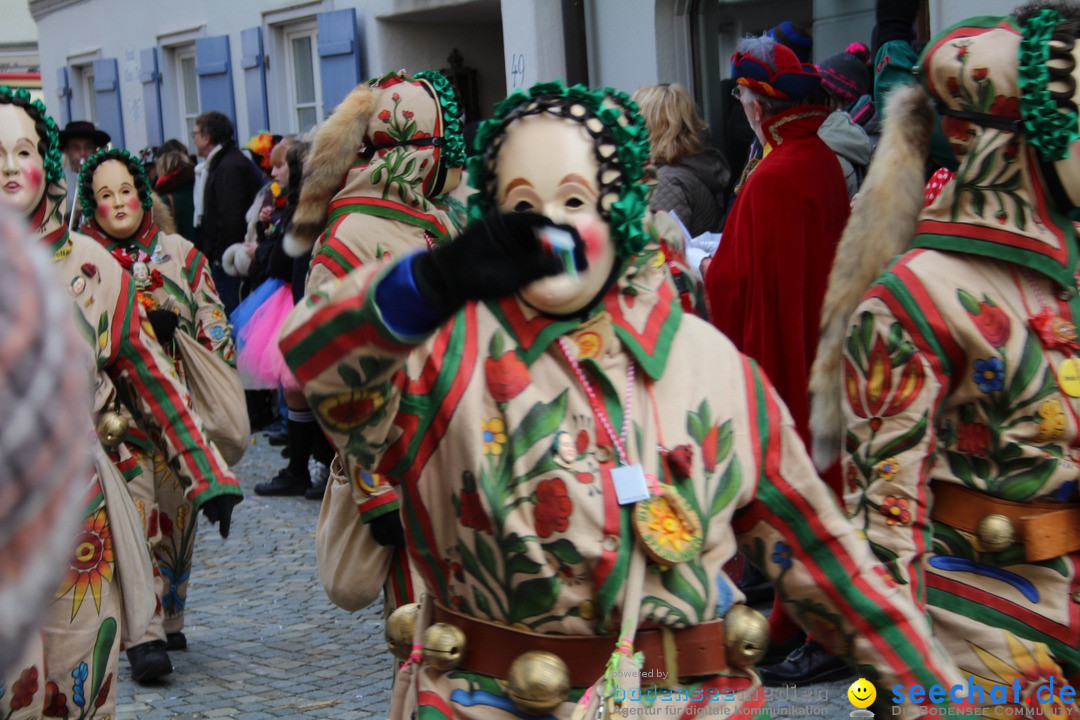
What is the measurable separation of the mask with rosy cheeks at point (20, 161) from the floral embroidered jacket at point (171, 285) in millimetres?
2042

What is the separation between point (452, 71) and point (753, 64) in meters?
7.77

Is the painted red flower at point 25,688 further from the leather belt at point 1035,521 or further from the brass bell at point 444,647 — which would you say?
the leather belt at point 1035,521

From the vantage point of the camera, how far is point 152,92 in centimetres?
1641

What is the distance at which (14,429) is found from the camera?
→ 29.7 inches

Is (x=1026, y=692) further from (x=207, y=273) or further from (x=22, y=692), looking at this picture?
(x=207, y=273)

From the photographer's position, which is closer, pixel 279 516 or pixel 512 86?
pixel 279 516

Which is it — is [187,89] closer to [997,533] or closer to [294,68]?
[294,68]

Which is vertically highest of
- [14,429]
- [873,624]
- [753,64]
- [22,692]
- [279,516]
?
[753,64]

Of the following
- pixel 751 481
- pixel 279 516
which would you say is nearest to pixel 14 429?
pixel 751 481

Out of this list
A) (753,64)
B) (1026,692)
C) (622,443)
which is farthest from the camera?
(753,64)

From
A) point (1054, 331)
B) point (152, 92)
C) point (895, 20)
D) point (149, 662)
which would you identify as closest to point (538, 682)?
point (1054, 331)

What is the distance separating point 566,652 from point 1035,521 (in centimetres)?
116

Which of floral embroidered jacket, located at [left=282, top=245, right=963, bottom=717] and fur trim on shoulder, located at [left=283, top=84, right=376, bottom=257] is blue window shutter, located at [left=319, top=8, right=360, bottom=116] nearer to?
fur trim on shoulder, located at [left=283, top=84, right=376, bottom=257]

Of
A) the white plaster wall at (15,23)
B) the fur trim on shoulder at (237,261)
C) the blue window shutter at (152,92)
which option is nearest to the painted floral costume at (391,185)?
the fur trim on shoulder at (237,261)
